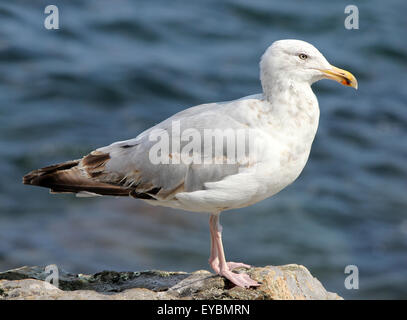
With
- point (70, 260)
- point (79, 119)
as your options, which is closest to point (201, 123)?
point (70, 260)

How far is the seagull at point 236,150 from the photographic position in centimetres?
645

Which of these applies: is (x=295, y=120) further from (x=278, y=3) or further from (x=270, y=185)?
(x=278, y=3)

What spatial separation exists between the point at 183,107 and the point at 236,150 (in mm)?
10483

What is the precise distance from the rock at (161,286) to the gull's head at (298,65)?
197cm

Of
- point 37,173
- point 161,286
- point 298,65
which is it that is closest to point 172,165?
point 161,286

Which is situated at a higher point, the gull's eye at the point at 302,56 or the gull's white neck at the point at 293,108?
the gull's eye at the point at 302,56

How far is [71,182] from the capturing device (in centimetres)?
701

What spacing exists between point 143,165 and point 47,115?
10.00 m

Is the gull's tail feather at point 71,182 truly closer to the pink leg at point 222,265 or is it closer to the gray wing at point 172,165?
the gray wing at point 172,165

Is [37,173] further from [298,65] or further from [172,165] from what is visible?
[298,65]

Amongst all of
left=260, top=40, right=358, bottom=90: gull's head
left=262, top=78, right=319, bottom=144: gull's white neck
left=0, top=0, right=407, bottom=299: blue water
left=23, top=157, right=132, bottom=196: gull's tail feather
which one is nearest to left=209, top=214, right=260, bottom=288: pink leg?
left=23, top=157, right=132, bottom=196: gull's tail feather

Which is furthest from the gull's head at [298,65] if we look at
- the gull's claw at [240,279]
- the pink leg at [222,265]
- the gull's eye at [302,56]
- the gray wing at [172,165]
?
the gull's claw at [240,279]

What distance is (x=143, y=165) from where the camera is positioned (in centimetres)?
695

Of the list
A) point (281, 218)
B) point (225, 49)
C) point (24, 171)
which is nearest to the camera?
point (281, 218)
